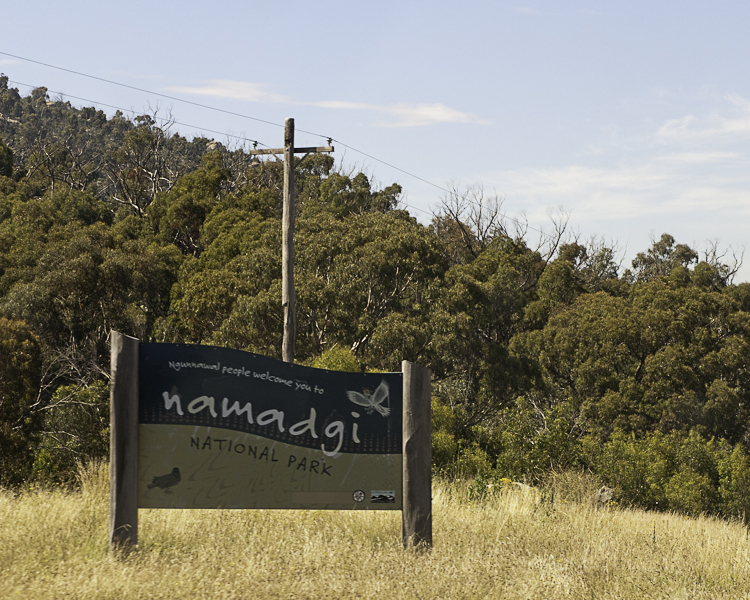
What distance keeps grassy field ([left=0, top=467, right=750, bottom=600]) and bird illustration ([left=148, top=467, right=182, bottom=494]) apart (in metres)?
0.51

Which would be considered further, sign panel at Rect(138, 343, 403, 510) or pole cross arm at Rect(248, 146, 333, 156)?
pole cross arm at Rect(248, 146, 333, 156)

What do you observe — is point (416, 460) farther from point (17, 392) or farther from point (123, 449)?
point (17, 392)

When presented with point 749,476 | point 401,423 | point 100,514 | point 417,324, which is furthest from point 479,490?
point 749,476

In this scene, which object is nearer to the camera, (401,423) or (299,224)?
(401,423)

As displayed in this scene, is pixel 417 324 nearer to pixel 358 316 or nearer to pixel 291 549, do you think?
pixel 358 316

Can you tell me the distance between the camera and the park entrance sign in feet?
21.3

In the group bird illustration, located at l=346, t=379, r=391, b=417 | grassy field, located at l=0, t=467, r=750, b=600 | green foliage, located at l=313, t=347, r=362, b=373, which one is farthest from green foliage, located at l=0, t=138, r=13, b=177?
bird illustration, located at l=346, t=379, r=391, b=417

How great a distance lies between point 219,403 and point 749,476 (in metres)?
24.9

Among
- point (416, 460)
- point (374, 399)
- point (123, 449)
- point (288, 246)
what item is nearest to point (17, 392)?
point (288, 246)

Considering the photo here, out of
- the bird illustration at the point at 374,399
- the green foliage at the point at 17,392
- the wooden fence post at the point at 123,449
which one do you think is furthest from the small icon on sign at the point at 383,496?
the green foliage at the point at 17,392

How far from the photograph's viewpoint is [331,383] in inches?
274

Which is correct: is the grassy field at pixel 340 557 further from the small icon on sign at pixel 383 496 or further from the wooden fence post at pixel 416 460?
the small icon on sign at pixel 383 496

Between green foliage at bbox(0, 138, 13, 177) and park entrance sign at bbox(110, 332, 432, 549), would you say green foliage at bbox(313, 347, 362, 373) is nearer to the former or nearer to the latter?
park entrance sign at bbox(110, 332, 432, 549)

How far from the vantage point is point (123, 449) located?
642 cm
